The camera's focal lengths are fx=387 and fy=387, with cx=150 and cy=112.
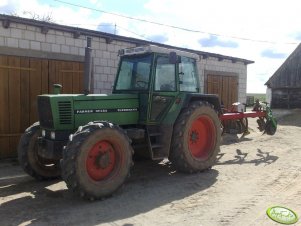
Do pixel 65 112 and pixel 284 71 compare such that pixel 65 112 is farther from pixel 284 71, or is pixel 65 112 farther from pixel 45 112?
pixel 284 71

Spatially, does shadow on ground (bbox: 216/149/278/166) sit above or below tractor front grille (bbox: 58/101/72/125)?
below

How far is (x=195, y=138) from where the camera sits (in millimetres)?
7488

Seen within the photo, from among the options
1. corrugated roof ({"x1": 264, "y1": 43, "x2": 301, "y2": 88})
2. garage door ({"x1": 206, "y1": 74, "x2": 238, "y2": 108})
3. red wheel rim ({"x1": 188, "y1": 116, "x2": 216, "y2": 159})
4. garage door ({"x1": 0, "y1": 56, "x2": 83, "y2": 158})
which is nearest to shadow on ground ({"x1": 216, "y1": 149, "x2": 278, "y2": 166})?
red wheel rim ({"x1": 188, "y1": 116, "x2": 216, "y2": 159})

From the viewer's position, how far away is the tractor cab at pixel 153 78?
692 cm

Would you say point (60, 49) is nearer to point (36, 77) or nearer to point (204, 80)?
point (36, 77)

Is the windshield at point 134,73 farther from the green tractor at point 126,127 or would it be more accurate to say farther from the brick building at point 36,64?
the brick building at point 36,64

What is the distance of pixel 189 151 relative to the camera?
7.15m

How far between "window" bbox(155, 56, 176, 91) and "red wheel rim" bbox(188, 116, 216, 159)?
33.8 inches

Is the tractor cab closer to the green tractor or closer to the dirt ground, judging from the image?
the green tractor

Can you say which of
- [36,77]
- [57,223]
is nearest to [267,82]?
[36,77]

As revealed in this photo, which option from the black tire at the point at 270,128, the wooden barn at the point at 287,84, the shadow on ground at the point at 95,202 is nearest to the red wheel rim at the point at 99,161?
the shadow on ground at the point at 95,202

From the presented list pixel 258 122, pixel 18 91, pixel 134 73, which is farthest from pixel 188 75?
pixel 258 122

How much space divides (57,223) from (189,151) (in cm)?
311

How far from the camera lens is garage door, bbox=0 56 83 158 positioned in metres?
8.47
